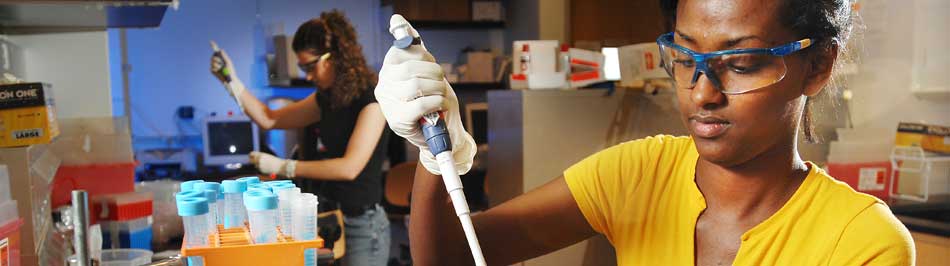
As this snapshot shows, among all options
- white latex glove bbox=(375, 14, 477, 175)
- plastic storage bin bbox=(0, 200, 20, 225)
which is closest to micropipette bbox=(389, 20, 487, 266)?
white latex glove bbox=(375, 14, 477, 175)

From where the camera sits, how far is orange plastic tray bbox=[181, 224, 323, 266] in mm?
791

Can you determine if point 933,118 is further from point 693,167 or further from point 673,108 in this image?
point 693,167

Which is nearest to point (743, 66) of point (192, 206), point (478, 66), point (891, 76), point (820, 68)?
point (820, 68)

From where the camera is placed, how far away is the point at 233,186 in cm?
89

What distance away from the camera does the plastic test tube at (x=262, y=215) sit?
32.3 inches

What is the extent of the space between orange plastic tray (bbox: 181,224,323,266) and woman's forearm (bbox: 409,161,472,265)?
247mm

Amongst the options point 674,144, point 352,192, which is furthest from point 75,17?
point 674,144

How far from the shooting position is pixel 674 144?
1249 millimetres

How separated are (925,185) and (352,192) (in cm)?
185

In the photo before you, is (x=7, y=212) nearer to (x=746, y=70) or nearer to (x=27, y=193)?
(x=27, y=193)

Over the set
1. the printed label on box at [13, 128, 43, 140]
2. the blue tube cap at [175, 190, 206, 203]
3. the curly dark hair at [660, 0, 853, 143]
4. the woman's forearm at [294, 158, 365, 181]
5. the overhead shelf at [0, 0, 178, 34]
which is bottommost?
the woman's forearm at [294, 158, 365, 181]

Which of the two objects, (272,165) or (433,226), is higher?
(433,226)

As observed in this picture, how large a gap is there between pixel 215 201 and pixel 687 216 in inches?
27.8

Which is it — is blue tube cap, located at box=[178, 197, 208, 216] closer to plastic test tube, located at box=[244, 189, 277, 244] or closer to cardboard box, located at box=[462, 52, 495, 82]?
plastic test tube, located at box=[244, 189, 277, 244]
